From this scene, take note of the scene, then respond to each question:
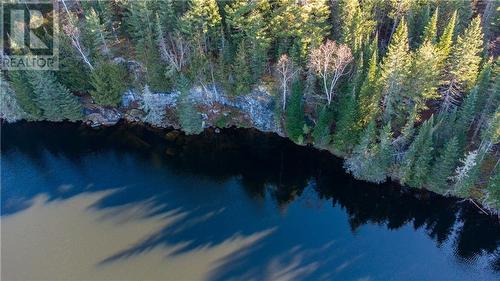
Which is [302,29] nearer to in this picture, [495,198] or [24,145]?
[495,198]

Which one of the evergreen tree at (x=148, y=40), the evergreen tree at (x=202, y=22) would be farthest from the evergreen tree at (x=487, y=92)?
the evergreen tree at (x=148, y=40)

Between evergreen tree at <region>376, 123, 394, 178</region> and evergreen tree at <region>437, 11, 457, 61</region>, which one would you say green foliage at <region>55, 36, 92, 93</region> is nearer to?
evergreen tree at <region>376, 123, 394, 178</region>

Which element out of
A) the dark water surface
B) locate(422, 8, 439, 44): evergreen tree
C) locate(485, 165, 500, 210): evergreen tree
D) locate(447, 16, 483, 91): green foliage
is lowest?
the dark water surface

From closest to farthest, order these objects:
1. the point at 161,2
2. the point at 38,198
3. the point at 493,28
Answer: 1. the point at 38,198
2. the point at 161,2
3. the point at 493,28

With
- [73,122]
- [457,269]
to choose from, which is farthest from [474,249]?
[73,122]

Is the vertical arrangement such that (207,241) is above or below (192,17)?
below

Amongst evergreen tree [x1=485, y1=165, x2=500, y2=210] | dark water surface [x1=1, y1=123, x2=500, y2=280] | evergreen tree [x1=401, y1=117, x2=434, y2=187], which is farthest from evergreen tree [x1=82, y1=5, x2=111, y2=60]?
evergreen tree [x1=485, y1=165, x2=500, y2=210]
